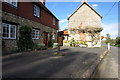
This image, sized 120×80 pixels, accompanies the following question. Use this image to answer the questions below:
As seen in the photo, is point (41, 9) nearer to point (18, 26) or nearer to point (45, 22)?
point (45, 22)

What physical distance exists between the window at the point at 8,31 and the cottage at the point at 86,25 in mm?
18349

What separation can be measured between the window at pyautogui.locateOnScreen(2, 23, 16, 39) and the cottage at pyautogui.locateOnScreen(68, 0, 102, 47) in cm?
1835

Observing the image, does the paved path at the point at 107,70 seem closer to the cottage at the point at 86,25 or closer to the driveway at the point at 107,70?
the driveway at the point at 107,70

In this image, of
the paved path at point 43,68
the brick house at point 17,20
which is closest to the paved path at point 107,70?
the paved path at point 43,68

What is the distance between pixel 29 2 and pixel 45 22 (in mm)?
4872

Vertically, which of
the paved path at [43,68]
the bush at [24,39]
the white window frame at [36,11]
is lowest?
the paved path at [43,68]

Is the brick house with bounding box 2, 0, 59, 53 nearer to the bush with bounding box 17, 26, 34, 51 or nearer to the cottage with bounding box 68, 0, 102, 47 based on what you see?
the bush with bounding box 17, 26, 34, 51

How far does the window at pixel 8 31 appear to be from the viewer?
9055 mm

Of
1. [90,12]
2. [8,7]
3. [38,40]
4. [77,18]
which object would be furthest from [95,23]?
[8,7]

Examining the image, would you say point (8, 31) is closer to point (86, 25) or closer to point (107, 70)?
point (107, 70)

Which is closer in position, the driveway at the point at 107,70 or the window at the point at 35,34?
the driveway at the point at 107,70

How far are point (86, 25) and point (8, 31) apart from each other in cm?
2034

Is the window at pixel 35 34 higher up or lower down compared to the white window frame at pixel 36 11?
lower down

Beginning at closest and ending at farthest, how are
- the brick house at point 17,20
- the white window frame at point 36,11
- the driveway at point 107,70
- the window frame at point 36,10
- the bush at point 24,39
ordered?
the driveway at point 107,70 → the brick house at point 17,20 → the bush at point 24,39 → the window frame at point 36,10 → the white window frame at point 36,11
